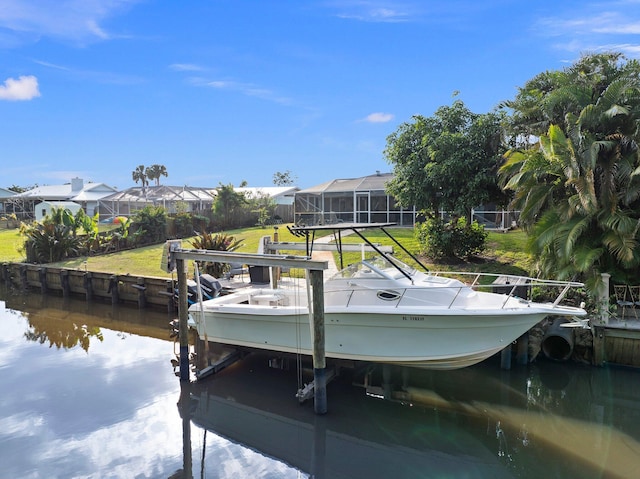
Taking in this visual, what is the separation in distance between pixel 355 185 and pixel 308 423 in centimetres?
2310

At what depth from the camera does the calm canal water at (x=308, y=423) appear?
680 centimetres

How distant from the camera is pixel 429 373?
33.5 feet

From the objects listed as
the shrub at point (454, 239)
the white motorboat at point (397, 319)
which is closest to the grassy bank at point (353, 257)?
the shrub at point (454, 239)

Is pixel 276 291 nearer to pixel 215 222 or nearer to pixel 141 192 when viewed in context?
pixel 215 222

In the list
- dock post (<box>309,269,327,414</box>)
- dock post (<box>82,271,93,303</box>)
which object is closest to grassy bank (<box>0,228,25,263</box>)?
dock post (<box>82,271,93,303</box>)

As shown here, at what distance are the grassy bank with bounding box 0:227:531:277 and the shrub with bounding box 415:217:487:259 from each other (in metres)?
0.41

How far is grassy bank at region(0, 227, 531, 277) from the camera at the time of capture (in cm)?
1591

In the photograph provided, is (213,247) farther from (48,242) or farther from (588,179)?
(588,179)

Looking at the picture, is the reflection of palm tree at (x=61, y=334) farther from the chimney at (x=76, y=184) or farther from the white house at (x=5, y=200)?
the white house at (x=5, y=200)

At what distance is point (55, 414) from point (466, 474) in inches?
288

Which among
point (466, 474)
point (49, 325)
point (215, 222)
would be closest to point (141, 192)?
point (215, 222)

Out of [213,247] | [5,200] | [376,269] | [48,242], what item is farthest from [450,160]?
[5,200]

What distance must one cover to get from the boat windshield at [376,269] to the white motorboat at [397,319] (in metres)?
0.02

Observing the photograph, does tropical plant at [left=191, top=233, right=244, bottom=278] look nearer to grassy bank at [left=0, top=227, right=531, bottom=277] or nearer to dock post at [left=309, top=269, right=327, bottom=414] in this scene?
grassy bank at [left=0, top=227, right=531, bottom=277]
